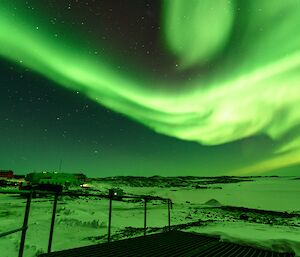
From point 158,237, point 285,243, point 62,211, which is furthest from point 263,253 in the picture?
point 62,211

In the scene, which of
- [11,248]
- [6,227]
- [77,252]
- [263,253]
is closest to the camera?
[77,252]

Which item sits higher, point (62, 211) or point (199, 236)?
point (62, 211)

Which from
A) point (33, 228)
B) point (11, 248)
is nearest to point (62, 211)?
point (33, 228)

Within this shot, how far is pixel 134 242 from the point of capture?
6328 millimetres

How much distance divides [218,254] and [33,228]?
7.00 metres

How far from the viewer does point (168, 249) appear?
5570 mm

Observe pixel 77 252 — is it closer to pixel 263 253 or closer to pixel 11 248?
pixel 11 248

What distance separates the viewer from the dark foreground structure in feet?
16.6

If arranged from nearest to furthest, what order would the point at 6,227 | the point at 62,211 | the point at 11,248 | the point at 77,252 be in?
1. the point at 77,252
2. the point at 11,248
3. the point at 6,227
4. the point at 62,211

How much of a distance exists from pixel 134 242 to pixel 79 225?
5513mm

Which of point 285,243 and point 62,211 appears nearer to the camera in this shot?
point 285,243

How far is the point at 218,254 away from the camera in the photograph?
204 inches

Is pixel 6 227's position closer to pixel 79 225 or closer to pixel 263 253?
pixel 79 225

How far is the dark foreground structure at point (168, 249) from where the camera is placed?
5055 mm
